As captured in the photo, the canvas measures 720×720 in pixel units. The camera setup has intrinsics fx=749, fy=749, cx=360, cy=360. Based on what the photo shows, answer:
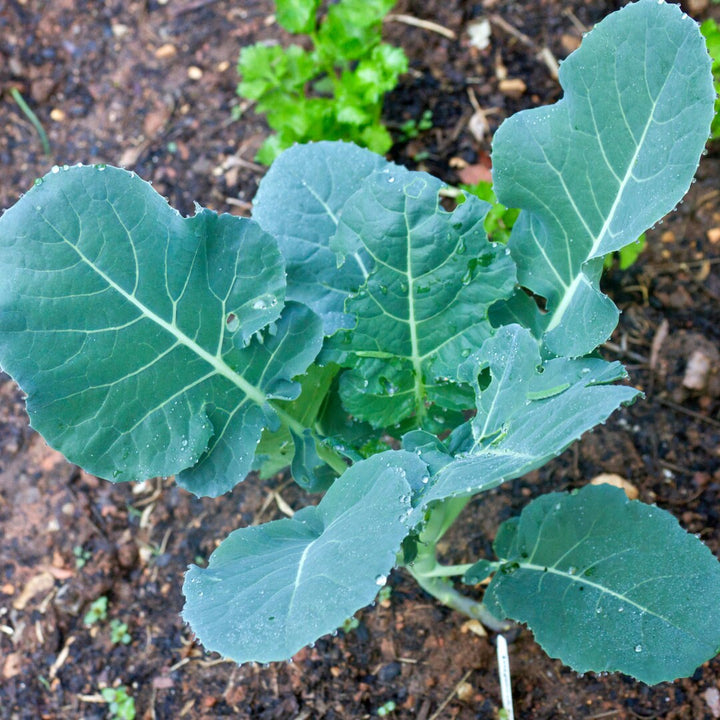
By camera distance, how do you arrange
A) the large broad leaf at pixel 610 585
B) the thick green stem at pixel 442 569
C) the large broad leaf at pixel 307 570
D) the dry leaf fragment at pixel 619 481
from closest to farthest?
the large broad leaf at pixel 307 570 < the large broad leaf at pixel 610 585 < the thick green stem at pixel 442 569 < the dry leaf fragment at pixel 619 481

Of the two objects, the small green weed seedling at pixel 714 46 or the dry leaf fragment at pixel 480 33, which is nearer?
the small green weed seedling at pixel 714 46

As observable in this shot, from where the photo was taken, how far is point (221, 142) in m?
2.47

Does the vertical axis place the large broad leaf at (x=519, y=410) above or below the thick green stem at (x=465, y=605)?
above

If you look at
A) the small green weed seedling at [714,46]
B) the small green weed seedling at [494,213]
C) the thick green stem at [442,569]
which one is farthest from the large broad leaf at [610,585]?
the small green weed seedling at [714,46]

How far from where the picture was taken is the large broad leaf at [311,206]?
1.42 meters

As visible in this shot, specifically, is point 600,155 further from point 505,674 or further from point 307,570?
point 505,674

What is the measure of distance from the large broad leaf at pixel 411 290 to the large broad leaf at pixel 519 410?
106 millimetres

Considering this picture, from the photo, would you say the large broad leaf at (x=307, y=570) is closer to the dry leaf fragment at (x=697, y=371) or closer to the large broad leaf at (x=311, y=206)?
the large broad leaf at (x=311, y=206)

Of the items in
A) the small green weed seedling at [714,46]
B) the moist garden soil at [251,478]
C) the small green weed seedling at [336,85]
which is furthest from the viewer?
the small green weed seedling at [336,85]

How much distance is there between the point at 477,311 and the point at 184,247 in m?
0.50

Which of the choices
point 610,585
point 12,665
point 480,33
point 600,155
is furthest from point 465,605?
point 480,33

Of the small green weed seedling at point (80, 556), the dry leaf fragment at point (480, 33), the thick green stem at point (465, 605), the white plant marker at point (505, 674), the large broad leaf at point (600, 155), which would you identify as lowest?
the small green weed seedling at point (80, 556)

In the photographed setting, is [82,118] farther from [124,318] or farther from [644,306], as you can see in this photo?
[644,306]

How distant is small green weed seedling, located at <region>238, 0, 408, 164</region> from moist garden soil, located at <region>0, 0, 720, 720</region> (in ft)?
0.88
